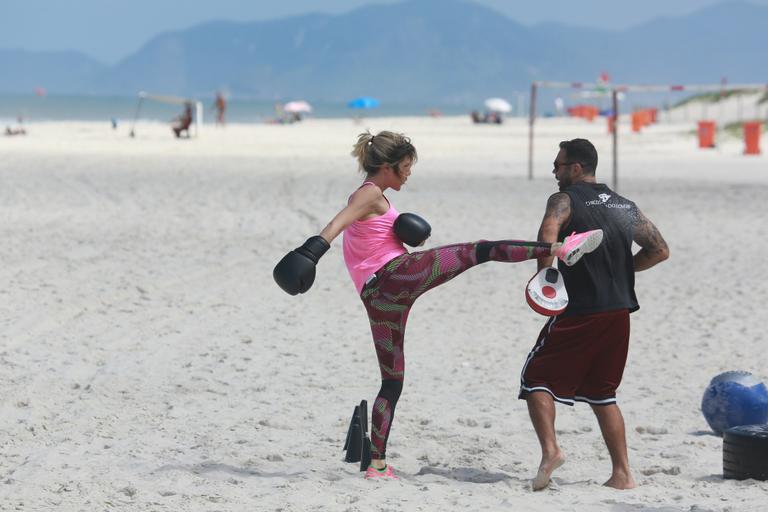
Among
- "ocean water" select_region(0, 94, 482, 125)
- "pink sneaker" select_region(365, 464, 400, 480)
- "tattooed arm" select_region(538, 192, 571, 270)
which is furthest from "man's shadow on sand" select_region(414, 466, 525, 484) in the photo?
"ocean water" select_region(0, 94, 482, 125)

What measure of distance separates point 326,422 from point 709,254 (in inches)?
267

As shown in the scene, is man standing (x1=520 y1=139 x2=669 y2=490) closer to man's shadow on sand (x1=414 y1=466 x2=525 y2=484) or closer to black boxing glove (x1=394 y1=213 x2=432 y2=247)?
man's shadow on sand (x1=414 y1=466 x2=525 y2=484)

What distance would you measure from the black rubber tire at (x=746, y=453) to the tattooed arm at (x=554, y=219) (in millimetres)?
1170

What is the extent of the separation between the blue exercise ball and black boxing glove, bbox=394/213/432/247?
2006mm

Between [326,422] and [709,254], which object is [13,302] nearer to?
[326,422]

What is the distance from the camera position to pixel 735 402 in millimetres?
5516

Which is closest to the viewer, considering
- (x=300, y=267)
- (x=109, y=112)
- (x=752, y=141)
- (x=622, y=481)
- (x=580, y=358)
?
(x=300, y=267)

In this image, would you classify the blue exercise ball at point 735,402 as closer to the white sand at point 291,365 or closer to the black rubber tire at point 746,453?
the white sand at point 291,365

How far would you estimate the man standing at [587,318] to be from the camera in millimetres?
4414

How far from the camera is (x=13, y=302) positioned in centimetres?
849

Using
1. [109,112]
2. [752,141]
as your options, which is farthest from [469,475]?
[109,112]

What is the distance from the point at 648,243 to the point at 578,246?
0.59 metres

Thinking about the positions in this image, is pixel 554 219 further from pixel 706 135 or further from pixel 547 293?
pixel 706 135

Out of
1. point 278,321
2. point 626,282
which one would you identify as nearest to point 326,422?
point 626,282
